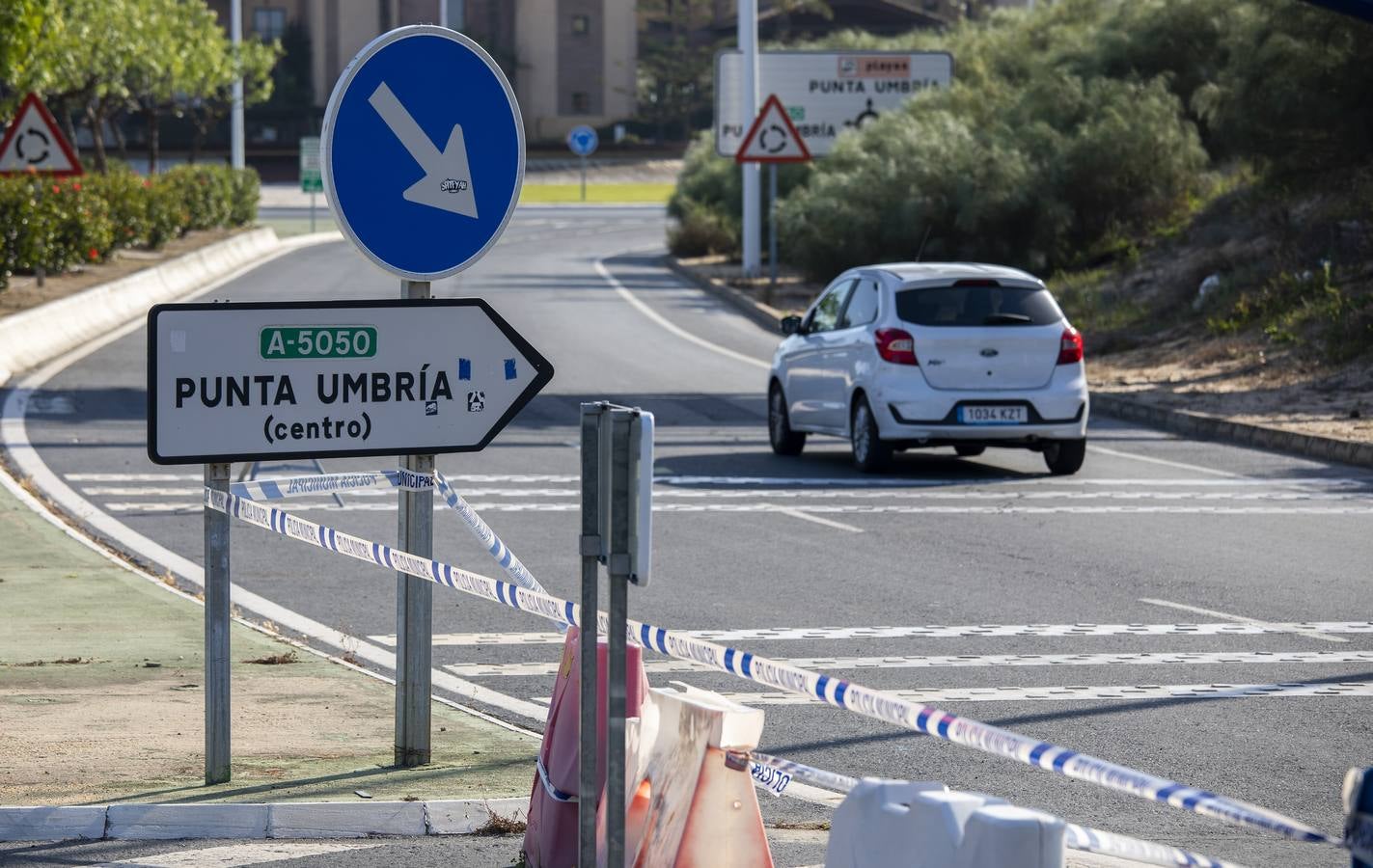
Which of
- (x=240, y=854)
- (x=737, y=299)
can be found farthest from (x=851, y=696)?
(x=737, y=299)

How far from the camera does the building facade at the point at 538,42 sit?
98688mm

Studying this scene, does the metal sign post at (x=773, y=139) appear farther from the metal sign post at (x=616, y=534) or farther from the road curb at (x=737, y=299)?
the metal sign post at (x=616, y=534)

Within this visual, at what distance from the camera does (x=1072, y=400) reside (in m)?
15.9

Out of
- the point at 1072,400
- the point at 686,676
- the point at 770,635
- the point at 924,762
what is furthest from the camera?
the point at 1072,400

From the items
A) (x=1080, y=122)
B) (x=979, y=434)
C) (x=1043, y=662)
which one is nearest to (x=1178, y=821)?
(x=1043, y=662)

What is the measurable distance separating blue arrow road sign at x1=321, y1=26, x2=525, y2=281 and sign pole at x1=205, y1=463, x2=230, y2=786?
3.02ft

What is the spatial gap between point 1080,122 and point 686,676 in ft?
80.5

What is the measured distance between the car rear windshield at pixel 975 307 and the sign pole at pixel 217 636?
10.2 m

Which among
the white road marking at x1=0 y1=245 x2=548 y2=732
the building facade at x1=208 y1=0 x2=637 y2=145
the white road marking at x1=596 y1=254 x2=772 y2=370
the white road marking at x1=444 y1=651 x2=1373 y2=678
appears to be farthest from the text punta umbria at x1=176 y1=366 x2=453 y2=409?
the building facade at x1=208 y1=0 x2=637 y2=145

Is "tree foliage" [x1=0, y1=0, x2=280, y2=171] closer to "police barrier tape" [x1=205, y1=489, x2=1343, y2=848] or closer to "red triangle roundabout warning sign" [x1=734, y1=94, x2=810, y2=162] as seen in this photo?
"red triangle roundabout warning sign" [x1=734, y1=94, x2=810, y2=162]

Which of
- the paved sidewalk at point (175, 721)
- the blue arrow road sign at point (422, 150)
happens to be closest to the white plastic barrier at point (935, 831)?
the paved sidewalk at point (175, 721)

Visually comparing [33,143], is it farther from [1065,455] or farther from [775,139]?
[1065,455]

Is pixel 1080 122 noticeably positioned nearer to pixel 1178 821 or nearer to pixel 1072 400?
pixel 1072 400

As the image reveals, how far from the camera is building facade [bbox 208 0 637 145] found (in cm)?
9869
